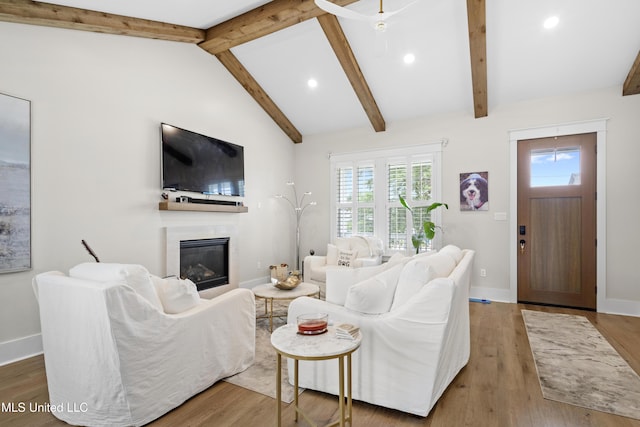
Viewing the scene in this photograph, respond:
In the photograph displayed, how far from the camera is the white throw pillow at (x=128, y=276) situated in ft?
5.98

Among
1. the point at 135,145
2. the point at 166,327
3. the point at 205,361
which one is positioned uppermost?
the point at 135,145

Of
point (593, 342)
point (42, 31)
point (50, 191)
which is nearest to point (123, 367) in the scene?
point (50, 191)

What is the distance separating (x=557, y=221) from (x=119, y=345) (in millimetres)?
5109

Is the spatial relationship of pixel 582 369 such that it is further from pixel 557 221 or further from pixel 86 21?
pixel 86 21

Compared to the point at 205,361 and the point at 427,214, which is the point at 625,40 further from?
the point at 205,361

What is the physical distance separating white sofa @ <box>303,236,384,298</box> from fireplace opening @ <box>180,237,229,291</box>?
1234mm

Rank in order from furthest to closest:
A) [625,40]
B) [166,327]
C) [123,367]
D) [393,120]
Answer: [393,120], [625,40], [166,327], [123,367]

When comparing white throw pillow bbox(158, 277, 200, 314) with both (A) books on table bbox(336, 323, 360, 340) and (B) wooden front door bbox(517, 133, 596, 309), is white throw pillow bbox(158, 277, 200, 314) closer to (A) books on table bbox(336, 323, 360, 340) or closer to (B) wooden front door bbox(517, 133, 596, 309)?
(A) books on table bbox(336, 323, 360, 340)

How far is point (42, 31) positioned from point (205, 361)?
10.8ft

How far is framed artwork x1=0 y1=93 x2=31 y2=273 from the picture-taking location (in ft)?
8.77

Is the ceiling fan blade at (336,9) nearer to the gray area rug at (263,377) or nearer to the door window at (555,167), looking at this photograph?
the gray area rug at (263,377)

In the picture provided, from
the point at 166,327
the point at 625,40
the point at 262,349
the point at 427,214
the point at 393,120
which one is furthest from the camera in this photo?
the point at 393,120

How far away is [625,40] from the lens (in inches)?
141

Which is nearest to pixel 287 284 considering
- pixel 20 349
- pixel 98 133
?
pixel 20 349
